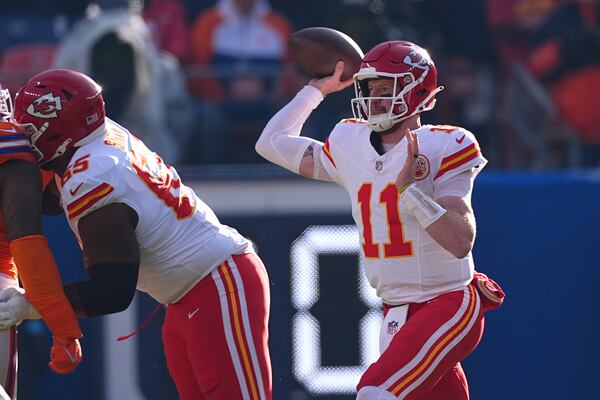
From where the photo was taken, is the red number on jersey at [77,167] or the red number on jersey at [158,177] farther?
the red number on jersey at [158,177]

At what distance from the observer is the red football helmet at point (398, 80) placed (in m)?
4.35

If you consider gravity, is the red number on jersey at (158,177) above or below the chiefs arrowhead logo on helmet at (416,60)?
below

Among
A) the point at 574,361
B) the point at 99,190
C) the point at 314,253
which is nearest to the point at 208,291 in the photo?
the point at 99,190

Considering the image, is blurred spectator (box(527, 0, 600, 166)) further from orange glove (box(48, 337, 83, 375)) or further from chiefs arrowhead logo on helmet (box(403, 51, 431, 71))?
orange glove (box(48, 337, 83, 375))

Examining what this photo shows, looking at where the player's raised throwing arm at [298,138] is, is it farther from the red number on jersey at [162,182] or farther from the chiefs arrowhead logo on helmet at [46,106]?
the chiefs arrowhead logo on helmet at [46,106]

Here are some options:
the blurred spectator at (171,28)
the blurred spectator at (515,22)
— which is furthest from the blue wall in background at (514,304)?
the blurred spectator at (171,28)

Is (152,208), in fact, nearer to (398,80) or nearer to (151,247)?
(151,247)

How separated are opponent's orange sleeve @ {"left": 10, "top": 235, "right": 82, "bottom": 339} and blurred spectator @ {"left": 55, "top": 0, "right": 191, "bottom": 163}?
125 inches

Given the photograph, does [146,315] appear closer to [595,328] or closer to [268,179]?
[268,179]

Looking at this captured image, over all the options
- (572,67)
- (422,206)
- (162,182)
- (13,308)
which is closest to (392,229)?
(422,206)

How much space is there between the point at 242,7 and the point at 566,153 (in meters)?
2.35

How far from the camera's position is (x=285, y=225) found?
621cm

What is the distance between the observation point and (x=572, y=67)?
8078 millimetres

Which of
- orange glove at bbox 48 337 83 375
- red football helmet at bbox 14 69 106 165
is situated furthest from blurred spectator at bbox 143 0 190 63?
orange glove at bbox 48 337 83 375
